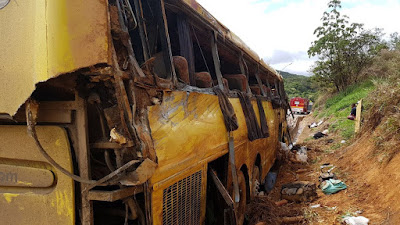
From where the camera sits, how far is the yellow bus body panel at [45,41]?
1.48 metres

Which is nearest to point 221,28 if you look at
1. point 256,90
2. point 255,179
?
point 256,90

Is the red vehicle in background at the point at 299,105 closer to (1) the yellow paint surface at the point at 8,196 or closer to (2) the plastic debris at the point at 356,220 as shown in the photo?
(2) the plastic debris at the point at 356,220

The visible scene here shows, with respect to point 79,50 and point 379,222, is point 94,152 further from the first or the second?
point 379,222

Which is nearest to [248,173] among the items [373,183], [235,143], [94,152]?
[235,143]

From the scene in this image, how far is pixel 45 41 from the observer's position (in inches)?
58.6

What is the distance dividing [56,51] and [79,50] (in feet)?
0.38

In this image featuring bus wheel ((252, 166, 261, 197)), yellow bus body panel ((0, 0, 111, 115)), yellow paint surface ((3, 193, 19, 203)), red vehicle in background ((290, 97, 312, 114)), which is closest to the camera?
yellow bus body panel ((0, 0, 111, 115))

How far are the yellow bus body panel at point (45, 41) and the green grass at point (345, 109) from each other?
1044 centimetres

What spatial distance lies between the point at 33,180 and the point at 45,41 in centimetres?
102

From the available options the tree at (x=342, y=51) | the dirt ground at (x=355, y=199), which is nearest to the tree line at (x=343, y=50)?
the tree at (x=342, y=51)

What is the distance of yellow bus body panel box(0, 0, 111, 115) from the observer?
148cm

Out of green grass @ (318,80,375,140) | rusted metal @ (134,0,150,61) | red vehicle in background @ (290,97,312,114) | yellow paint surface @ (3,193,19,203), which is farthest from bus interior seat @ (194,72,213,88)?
red vehicle in background @ (290,97,312,114)

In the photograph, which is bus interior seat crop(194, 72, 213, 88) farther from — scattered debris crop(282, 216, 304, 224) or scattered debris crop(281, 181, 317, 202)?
scattered debris crop(281, 181, 317, 202)

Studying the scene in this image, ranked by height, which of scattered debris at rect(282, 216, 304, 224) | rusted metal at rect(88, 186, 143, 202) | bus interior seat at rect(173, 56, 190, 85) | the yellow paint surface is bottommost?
scattered debris at rect(282, 216, 304, 224)
